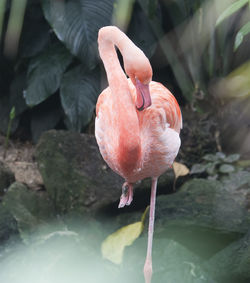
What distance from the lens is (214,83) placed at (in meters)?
3.98

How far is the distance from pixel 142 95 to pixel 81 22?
6.48 feet

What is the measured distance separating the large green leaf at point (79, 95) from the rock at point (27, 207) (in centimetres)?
78

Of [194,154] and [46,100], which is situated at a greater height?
[46,100]

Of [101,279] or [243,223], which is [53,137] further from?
[243,223]

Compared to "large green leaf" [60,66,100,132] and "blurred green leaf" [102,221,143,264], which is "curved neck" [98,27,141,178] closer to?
"blurred green leaf" [102,221,143,264]

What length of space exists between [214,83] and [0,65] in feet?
7.02

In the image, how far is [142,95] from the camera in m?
1.80

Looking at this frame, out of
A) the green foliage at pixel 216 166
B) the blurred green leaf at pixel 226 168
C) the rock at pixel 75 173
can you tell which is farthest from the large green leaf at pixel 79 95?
the blurred green leaf at pixel 226 168

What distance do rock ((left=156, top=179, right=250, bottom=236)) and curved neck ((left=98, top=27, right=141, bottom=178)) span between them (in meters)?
0.91

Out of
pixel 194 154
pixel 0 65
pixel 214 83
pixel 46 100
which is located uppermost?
pixel 0 65

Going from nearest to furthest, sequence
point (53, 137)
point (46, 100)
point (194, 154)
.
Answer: point (53, 137)
point (194, 154)
point (46, 100)

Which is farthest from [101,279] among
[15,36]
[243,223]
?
[15,36]

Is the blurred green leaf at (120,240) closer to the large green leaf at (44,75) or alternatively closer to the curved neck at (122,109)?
the curved neck at (122,109)

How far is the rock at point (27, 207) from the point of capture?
2937 millimetres
